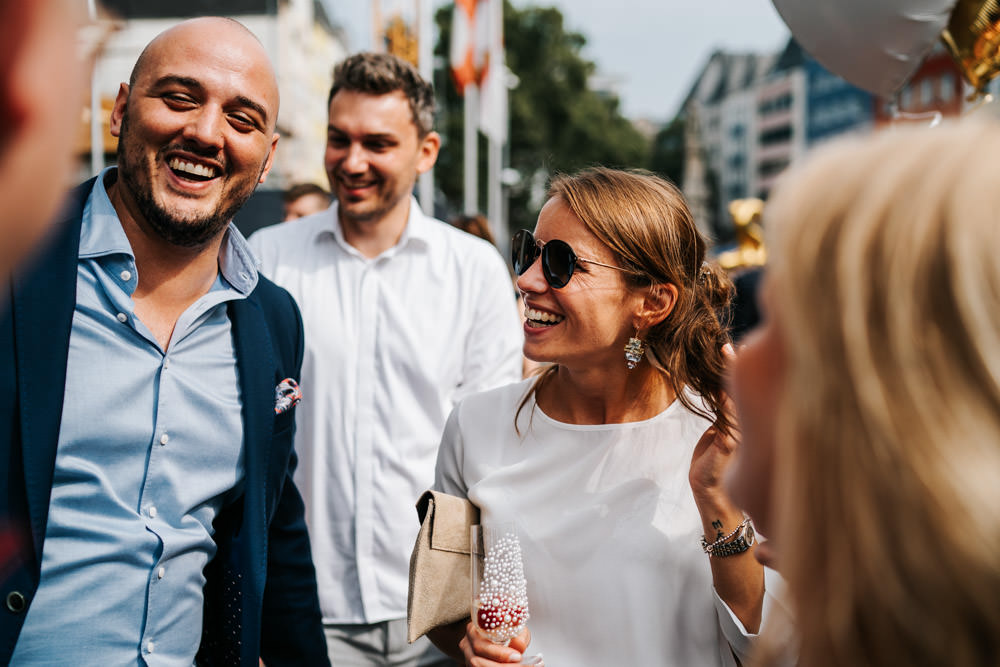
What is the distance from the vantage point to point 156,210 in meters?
2.17

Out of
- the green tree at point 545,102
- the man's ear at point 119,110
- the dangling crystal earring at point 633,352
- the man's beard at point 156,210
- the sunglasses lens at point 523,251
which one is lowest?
the green tree at point 545,102

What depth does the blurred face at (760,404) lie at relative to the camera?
3.32 feet

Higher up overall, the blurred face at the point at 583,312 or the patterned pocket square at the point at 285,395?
the blurred face at the point at 583,312

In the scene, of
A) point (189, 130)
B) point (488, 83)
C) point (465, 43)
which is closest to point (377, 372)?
point (189, 130)

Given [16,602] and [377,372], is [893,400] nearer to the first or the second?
[16,602]

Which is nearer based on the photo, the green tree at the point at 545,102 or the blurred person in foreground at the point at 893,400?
the blurred person in foreground at the point at 893,400

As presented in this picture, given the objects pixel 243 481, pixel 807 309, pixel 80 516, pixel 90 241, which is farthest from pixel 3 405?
pixel 807 309

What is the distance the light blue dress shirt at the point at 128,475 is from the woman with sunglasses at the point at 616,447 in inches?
26.3

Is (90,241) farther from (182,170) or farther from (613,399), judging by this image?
(613,399)

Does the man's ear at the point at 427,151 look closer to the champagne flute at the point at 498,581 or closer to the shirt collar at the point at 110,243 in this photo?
the shirt collar at the point at 110,243

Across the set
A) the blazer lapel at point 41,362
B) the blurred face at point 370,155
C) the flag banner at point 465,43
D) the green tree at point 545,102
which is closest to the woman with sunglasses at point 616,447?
the blazer lapel at point 41,362

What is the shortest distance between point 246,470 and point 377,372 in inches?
46.1

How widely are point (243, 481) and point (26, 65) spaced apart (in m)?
1.85

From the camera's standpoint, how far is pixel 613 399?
96.0 inches
